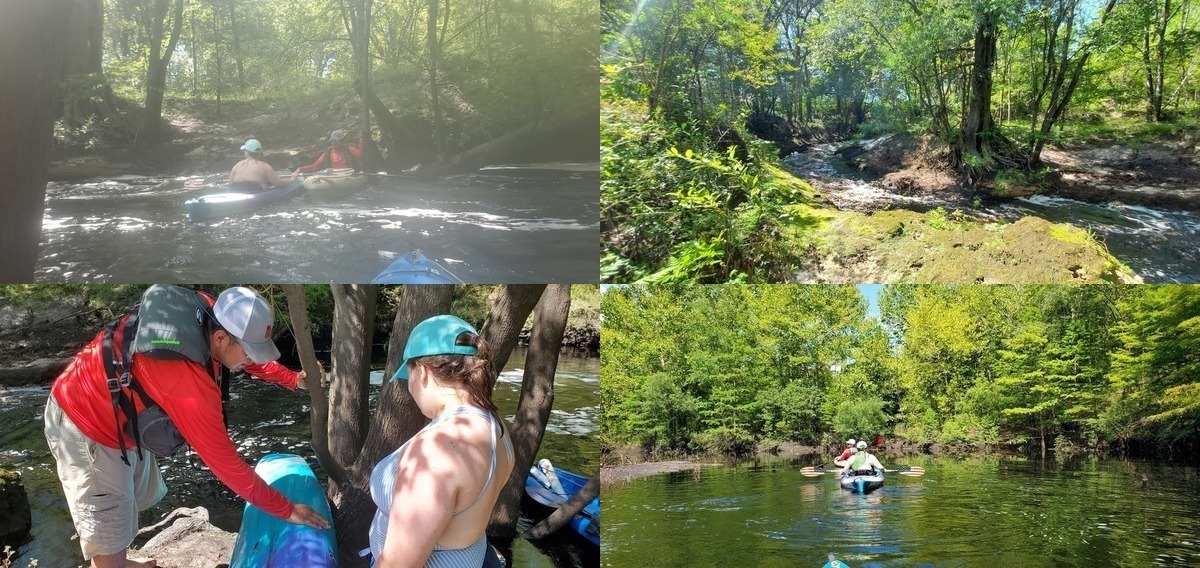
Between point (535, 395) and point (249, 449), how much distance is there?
176 cm

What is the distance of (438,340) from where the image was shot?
5.84ft

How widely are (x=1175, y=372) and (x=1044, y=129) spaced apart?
1599mm

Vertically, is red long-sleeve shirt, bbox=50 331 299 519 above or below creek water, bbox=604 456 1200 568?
above

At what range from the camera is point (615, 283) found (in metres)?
4.04

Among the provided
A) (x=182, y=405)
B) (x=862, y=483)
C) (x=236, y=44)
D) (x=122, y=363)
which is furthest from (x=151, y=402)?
(x=862, y=483)

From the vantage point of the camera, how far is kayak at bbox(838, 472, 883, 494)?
163 inches

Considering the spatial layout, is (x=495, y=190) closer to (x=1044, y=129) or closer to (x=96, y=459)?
(x=96, y=459)

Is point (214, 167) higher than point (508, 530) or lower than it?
higher

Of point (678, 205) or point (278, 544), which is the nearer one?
point (278, 544)

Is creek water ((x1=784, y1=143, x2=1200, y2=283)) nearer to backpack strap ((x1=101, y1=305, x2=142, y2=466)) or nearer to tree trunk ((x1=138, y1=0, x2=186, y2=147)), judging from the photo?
backpack strap ((x1=101, y1=305, x2=142, y2=466))

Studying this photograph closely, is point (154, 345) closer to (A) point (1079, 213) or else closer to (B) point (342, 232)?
(B) point (342, 232)

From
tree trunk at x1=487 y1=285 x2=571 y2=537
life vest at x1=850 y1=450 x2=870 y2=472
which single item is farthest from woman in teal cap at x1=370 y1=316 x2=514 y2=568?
life vest at x1=850 y1=450 x2=870 y2=472

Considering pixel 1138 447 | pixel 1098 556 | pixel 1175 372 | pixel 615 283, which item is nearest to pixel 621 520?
pixel 615 283

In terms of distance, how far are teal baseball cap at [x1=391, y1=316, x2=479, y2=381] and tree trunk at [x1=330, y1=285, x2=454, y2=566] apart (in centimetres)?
188
